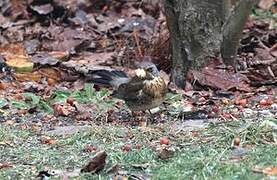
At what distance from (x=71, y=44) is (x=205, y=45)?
7.68 feet

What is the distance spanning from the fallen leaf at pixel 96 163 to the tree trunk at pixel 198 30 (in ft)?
8.89

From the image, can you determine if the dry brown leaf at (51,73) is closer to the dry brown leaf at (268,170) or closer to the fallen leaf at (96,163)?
the fallen leaf at (96,163)

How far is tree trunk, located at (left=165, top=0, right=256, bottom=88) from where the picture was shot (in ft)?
21.4

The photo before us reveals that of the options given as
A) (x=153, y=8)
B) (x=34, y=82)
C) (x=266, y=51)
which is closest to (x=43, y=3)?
(x=153, y=8)

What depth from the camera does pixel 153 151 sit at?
4422mm

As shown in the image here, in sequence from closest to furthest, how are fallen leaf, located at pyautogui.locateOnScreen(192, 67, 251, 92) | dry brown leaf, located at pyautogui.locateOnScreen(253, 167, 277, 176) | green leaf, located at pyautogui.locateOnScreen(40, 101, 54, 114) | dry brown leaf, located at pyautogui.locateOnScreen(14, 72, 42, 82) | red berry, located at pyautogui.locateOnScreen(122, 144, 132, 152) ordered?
dry brown leaf, located at pyautogui.locateOnScreen(253, 167, 277, 176) < red berry, located at pyautogui.locateOnScreen(122, 144, 132, 152) < green leaf, located at pyautogui.locateOnScreen(40, 101, 54, 114) < fallen leaf, located at pyautogui.locateOnScreen(192, 67, 251, 92) < dry brown leaf, located at pyautogui.locateOnScreen(14, 72, 42, 82)

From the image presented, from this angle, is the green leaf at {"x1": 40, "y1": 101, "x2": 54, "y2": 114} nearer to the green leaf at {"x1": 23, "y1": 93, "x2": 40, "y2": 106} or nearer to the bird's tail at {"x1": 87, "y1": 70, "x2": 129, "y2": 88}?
the green leaf at {"x1": 23, "y1": 93, "x2": 40, "y2": 106}

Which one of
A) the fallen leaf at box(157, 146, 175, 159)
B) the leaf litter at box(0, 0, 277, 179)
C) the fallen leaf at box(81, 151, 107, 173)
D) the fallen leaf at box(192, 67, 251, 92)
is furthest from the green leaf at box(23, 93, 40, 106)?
the fallen leaf at box(81, 151, 107, 173)

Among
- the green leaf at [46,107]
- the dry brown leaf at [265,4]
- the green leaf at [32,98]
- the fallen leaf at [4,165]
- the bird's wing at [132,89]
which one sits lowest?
the dry brown leaf at [265,4]

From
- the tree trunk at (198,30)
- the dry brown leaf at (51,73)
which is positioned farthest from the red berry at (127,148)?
the dry brown leaf at (51,73)

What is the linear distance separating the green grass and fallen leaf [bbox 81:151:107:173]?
4 centimetres

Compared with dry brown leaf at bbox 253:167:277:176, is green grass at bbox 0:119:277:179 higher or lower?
lower

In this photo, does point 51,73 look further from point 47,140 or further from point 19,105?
point 47,140

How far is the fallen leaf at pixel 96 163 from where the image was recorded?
13.1 feet
